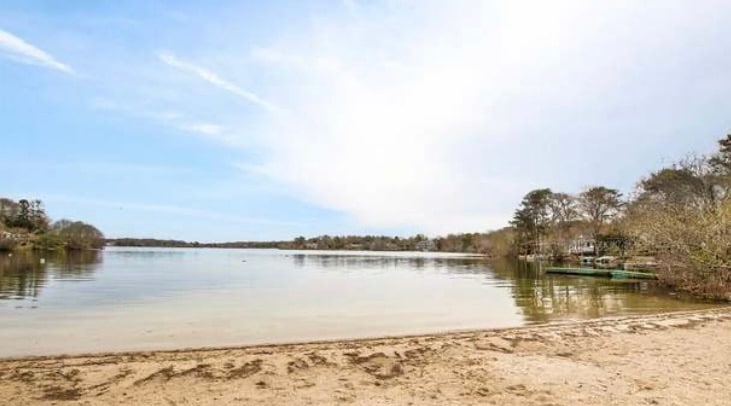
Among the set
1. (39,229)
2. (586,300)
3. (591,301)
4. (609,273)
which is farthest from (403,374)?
(39,229)

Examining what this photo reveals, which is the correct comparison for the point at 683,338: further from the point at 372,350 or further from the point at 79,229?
the point at 79,229

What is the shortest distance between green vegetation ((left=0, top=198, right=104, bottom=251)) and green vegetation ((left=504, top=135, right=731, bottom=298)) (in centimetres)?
8762

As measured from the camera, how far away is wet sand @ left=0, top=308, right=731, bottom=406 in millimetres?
6754

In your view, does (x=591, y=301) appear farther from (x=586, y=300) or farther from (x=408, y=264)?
(x=408, y=264)

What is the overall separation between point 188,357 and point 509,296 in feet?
62.8

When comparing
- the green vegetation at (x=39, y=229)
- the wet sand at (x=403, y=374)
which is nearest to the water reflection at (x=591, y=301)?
the wet sand at (x=403, y=374)

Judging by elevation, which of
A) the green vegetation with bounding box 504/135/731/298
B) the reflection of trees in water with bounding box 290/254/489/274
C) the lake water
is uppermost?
the green vegetation with bounding box 504/135/731/298

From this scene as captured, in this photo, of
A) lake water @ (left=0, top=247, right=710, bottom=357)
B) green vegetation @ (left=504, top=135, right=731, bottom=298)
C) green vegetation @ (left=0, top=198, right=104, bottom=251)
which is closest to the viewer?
lake water @ (left=0, top=247, right=710, bottom=357)

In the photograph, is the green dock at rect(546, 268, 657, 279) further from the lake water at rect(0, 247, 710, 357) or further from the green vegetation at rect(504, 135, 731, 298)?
the lake water at rect(0, 247, 710, 357)

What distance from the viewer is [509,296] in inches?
1008

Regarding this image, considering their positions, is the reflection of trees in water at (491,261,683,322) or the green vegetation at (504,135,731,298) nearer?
the reflection of trees in water at (491,261,683,322)

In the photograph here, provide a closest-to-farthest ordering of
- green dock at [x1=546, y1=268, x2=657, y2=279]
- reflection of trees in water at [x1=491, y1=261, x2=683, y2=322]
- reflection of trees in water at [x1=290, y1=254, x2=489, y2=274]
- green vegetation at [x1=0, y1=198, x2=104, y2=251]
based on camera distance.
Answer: reflection of trees in water at [x1=491, y1=261, x2=683, y2=322], green dock at [x1=546, y1=268, x2=657, y2=279], reflection of trees in water at [x1=290, y1=254, x2=489, y2=274], green vegetation at [x1=0, y1=198, x2=104, y2=251]

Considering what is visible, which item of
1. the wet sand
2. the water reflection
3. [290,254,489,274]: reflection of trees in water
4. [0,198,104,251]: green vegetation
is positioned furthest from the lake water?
[0,198,104,251]: green vegetation

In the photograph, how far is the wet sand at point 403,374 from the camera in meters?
6.75
